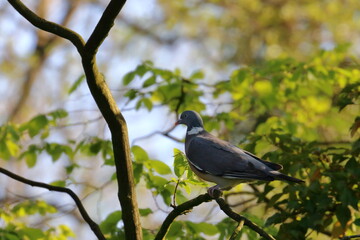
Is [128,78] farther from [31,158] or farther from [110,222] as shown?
[110,222]

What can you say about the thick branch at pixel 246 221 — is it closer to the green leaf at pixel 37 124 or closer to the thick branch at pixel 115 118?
the thick branch at pixel 115 118

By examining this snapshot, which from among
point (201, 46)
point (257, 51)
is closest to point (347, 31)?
point (257, 51)

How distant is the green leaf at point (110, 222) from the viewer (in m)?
5.41

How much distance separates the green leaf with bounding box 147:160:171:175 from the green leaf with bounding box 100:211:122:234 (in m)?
0.53

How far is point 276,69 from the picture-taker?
6.94 m

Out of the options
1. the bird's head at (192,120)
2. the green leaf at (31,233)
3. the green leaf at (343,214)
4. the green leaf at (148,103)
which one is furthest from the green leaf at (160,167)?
the green leaf at (148,103)

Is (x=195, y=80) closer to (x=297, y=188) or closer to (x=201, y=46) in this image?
Answer: (x=297, y=188)

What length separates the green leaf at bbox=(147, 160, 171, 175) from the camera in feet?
17.2

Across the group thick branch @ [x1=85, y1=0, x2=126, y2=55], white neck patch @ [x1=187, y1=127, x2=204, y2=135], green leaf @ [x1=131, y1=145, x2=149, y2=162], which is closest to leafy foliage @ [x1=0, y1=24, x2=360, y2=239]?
green leaf @ [x1=131, y1=145, x2=149, y2=162]

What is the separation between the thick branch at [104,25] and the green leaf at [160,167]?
5.36ft

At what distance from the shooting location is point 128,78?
674 cm

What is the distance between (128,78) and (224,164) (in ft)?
7.30

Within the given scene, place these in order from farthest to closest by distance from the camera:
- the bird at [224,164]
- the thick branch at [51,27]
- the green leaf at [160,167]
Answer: the green leaf at [160,167] < the bird at [224,164] < the thick branch at [51,27]

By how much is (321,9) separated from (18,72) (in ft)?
25.2
